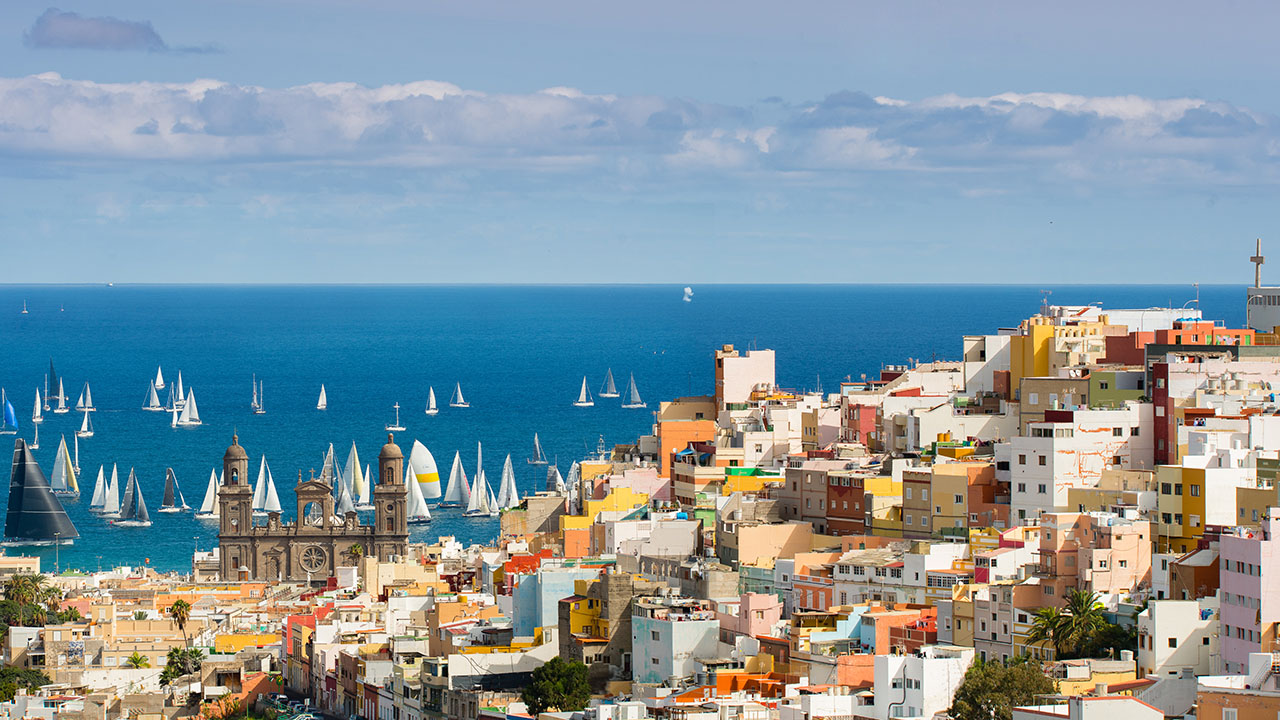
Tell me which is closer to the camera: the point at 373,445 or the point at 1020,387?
the point at 1020,387

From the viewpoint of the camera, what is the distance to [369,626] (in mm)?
80062

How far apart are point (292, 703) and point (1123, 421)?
2554 cm

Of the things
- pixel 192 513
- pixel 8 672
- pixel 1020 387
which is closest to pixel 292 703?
pixel 8 672

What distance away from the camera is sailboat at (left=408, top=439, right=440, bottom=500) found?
149250 mm

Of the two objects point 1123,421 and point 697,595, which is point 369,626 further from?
point 1123,421

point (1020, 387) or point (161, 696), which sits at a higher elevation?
point (1020, 387)

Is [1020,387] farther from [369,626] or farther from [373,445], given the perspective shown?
[373,445]

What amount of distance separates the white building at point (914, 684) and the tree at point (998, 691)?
2.78ft

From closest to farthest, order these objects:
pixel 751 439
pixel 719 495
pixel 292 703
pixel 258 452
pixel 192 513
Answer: pixel 292 703 < pixel 719 495 < pixel 751 439 < pixel 192 513 < pixel 258 452

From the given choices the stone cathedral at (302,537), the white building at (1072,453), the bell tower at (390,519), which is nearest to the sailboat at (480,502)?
the bell tower at (390,519)

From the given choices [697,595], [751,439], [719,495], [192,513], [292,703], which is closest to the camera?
[697,595]

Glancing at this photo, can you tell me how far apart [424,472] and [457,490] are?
3.57m

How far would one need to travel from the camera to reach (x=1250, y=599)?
173 feet

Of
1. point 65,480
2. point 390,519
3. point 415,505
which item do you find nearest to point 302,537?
point 390,519
